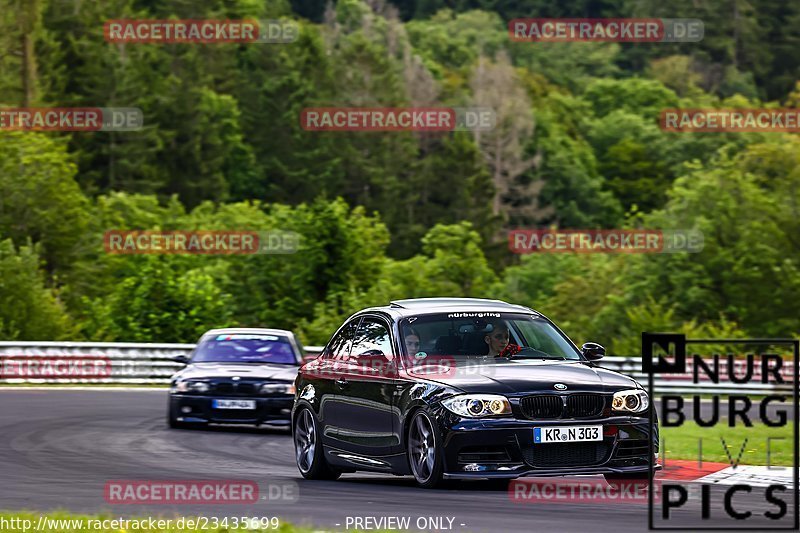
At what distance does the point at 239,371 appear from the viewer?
22.3 m

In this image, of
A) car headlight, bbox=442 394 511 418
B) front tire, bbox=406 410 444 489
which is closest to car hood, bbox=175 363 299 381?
front tire, bbox=406 410 444 489

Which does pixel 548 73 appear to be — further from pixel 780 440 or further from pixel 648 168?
pixel 780 440

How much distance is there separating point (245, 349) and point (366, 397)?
9212 mm

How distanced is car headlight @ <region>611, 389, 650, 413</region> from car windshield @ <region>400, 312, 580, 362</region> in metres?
1.05

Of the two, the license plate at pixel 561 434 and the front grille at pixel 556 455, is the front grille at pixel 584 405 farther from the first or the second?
the front grille at pixel 556 455

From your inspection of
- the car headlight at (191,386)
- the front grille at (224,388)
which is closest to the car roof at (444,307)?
the front grille at (224,388)

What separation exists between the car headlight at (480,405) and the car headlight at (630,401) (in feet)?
2.89

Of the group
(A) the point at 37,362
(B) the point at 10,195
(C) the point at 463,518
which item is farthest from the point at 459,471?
(B) the point at 10,195

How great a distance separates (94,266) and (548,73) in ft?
276

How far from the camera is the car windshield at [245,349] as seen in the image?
2316cm

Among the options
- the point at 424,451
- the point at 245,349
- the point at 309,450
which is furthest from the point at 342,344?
the point at 245,349

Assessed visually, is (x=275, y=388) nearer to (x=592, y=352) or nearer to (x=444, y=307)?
(x=444, y=307)

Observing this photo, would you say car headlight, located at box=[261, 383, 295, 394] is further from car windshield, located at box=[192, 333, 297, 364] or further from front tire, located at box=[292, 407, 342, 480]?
front tire, located at box=[292, 407, 342, 480]

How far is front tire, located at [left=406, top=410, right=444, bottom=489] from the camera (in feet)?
42.8
